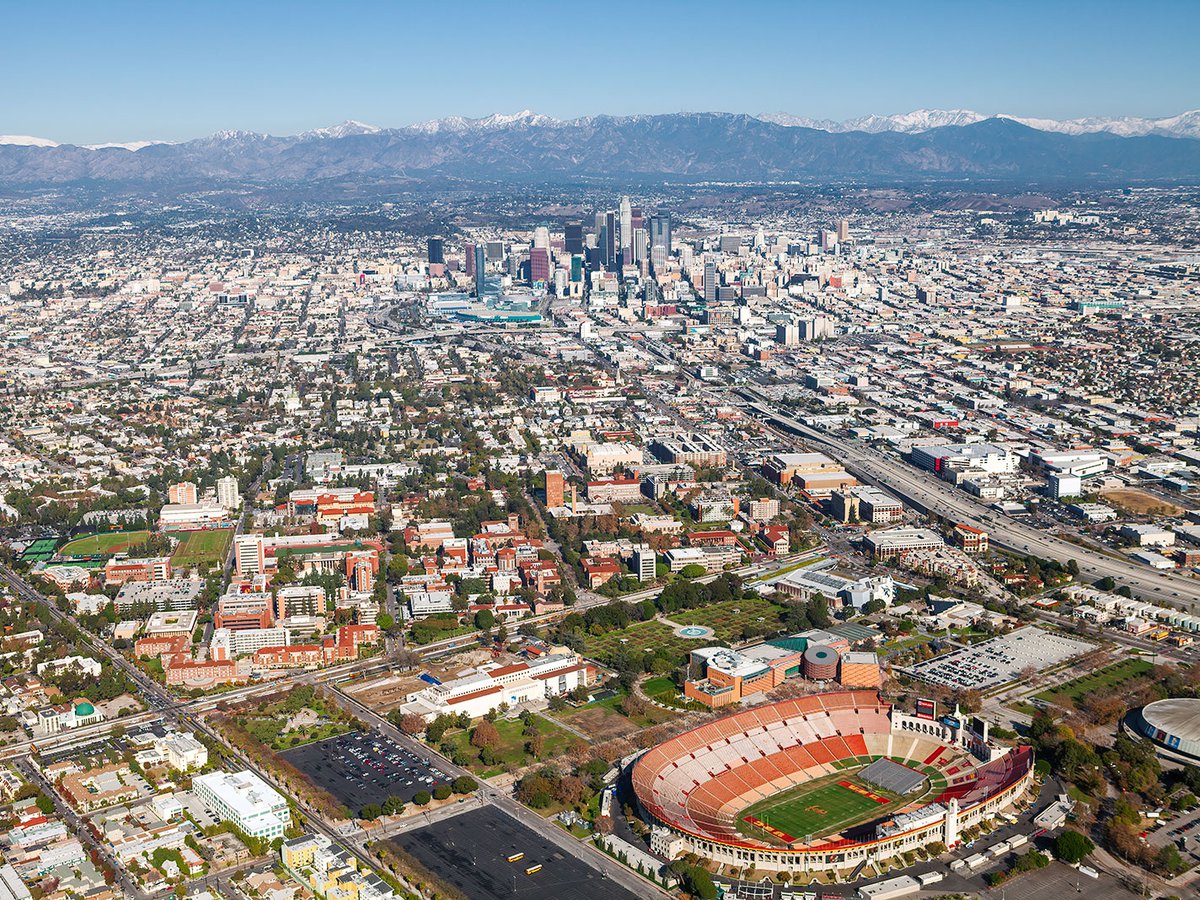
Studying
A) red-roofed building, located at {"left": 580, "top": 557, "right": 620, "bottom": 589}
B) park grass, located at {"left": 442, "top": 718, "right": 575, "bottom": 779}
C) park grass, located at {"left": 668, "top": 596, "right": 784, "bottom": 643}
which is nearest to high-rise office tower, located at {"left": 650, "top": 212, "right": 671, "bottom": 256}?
red-roofed building, located at {"left": 580, "top": 557, "right": 620, "bottom": 589}

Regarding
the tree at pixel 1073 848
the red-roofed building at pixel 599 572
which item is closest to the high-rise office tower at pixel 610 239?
the red-roofed building at pixel 599 572

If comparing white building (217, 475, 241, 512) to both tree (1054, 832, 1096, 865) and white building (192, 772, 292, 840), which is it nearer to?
white building (192, 772, 292, 840)

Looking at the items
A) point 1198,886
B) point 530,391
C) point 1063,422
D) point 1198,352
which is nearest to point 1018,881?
point 1198,886

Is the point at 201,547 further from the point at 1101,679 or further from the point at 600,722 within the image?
the point at 1101,679

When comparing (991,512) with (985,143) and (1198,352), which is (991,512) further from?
(985,143)

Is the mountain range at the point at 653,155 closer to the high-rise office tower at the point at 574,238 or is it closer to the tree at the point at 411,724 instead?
the high-rise office tower at the point at 574,238

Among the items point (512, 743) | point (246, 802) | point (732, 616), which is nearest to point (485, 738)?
point (512, 743)
